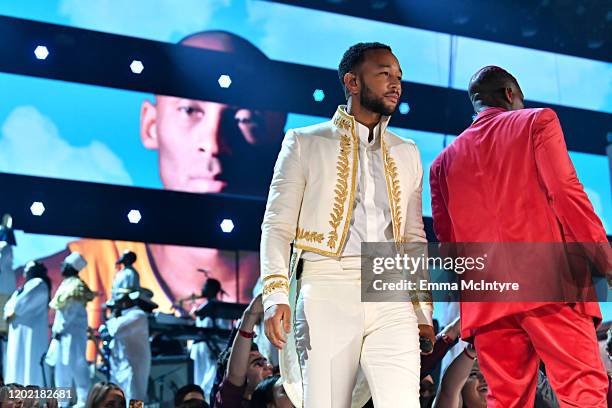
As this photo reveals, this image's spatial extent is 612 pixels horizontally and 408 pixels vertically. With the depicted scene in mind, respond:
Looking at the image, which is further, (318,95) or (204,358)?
(318,95)

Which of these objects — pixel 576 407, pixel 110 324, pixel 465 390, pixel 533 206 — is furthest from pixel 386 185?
pixel 110 324

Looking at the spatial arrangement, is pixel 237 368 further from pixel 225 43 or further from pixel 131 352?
pixel 225 43

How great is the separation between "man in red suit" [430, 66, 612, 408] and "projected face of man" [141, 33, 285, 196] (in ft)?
14.1

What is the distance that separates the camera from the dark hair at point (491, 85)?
2.72m

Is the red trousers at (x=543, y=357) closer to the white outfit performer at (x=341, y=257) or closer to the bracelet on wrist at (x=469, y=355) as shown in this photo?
the white outfit performer at (x=341, y=257)

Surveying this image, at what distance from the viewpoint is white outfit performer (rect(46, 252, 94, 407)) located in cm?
630

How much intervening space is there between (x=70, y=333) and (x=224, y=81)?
2249 millimetres

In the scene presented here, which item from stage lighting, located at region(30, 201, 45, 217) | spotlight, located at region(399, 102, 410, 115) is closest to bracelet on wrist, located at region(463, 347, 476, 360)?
stage lighting, located at region(30, 201, 45, 217)

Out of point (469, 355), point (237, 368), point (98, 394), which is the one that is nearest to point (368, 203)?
point (469, 355)

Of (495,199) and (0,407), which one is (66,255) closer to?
(0,407)

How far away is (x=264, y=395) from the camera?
353 cm

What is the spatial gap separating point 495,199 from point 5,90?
4867 millimetres

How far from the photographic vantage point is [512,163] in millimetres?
2508

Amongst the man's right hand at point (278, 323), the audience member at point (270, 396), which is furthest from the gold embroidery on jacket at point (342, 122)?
the audience member at point (270, 396)
